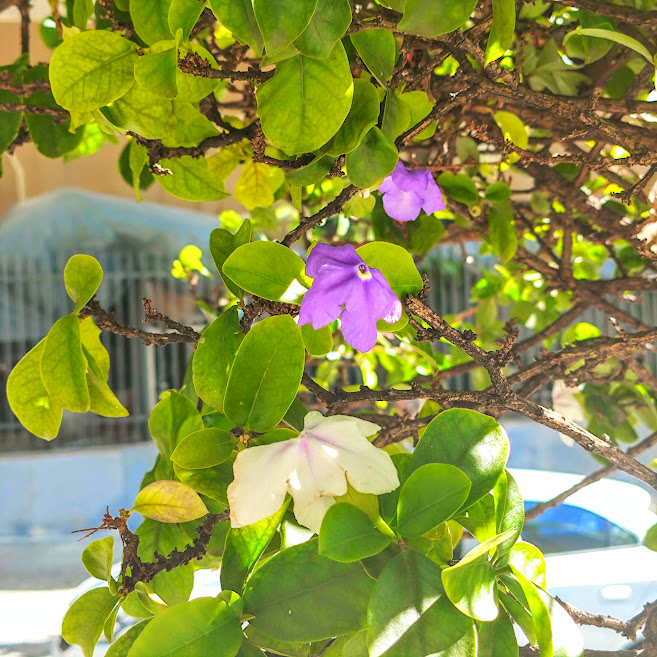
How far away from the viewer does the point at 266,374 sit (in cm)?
28

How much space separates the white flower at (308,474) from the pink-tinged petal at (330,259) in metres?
0.06

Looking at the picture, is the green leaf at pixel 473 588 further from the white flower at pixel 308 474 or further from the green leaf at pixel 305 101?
the green leaf at pixel 305 101

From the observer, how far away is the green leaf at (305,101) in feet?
0.86

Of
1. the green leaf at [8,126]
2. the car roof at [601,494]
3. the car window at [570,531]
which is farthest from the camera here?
the car window at [570,531]

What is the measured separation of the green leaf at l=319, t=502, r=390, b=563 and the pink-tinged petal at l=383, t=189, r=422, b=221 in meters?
0.19

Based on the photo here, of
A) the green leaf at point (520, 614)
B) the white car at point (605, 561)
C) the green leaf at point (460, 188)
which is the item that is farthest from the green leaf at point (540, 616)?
the white car at point (605, 561)

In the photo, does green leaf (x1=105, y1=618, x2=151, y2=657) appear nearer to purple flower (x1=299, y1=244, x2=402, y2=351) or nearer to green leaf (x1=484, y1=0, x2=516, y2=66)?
purple flower (x1=299, y1=244, x2=402, y2=351)

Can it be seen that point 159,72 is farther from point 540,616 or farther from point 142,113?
point 540,616

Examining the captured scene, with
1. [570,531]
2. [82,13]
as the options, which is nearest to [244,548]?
Result: [82,13]

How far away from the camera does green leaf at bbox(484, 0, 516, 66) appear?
11.1 inches

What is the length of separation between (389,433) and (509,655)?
17 centimetres

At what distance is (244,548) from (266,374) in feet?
0.23

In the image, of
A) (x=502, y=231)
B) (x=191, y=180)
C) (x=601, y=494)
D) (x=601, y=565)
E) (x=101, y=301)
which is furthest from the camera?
(x=101, y=301)

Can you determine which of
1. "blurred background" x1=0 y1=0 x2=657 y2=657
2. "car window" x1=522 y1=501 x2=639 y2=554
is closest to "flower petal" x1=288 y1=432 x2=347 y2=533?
"car window" x1=522 y1=501 x2=639 y2=554
